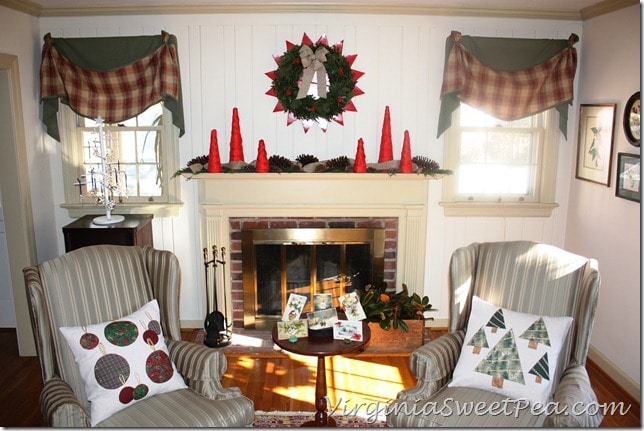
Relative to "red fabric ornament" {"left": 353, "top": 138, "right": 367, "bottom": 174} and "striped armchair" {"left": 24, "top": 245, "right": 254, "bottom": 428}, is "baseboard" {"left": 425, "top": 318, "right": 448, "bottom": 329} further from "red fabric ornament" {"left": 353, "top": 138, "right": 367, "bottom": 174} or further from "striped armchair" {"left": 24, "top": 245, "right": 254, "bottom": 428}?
"striped armchair" {"left": 24, "top": 245, "right": 254, "bottom": 428}

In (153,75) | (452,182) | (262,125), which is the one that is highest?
(153,75)

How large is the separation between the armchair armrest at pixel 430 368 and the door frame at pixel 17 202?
269 centimetres

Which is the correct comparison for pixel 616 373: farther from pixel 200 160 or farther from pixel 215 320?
pixel 200 160

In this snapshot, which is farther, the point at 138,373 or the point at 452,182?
the point at 452,182

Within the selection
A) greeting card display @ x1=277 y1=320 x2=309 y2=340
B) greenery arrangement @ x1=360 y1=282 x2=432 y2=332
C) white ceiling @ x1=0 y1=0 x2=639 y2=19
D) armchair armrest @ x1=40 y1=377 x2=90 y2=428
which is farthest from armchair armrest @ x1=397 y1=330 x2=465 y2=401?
white ceiling @ x1=0 y1=0 x2=639 y2=19

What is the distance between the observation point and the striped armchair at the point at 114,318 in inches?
86.7

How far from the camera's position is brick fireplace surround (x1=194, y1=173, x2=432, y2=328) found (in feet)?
12.3

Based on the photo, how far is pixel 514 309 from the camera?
2.63 meters

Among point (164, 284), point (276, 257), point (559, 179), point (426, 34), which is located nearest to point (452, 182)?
point (559, 179)

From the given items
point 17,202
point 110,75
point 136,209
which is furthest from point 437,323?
point 17,202

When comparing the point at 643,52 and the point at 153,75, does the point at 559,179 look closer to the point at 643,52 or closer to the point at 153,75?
the point at 643,52

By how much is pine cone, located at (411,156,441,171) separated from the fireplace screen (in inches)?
22.2

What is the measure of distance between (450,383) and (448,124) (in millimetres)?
1971

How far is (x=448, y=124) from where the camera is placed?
377 cm
